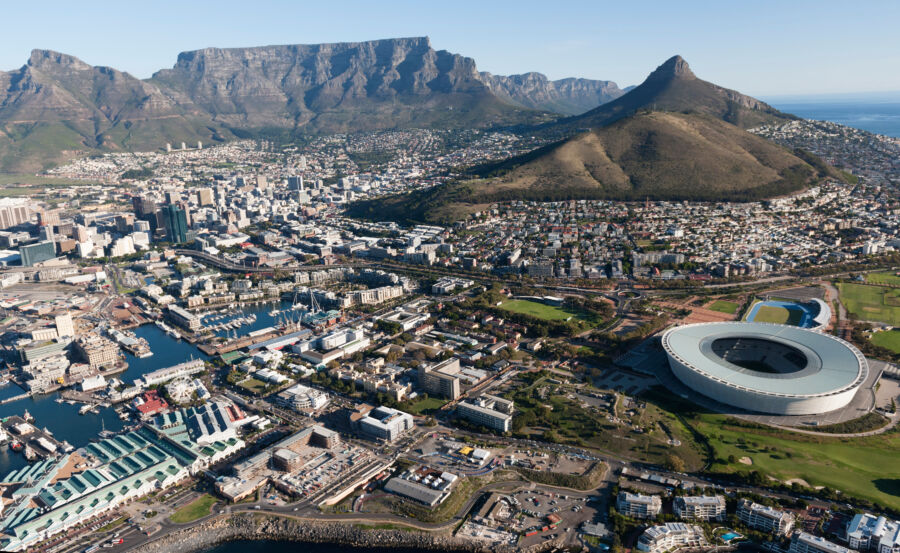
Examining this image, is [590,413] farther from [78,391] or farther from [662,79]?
[662,79]

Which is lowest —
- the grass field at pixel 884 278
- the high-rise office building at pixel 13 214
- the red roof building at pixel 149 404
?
the red roof building at pixel 149 404

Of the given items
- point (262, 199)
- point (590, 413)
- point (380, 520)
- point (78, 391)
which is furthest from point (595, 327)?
point (262, 199)

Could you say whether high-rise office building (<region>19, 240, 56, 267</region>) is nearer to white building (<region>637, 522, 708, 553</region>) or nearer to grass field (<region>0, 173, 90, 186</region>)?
grass field (<region>0, 173, 90, 186</region>)

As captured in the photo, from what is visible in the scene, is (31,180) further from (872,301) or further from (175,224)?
(872,301)

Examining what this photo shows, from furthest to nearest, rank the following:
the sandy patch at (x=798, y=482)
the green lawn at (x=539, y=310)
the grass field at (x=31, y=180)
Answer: the grass field at (x=31, y=180), the green lawn at (x=539, y=310), the sandy patch at (x=798, y=482)

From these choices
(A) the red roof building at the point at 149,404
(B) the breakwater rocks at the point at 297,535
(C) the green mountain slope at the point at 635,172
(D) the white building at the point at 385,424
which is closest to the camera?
(B) the breakwater rocks at the point at 297,535

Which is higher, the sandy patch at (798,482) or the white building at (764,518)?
the white building at (764,518)

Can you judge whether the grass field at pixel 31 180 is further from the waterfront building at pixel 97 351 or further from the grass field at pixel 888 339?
the grass field at pixel 888 339

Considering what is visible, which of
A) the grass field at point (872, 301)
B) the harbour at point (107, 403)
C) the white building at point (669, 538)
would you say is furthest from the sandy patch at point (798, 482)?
the harbour at point (107, 403)
